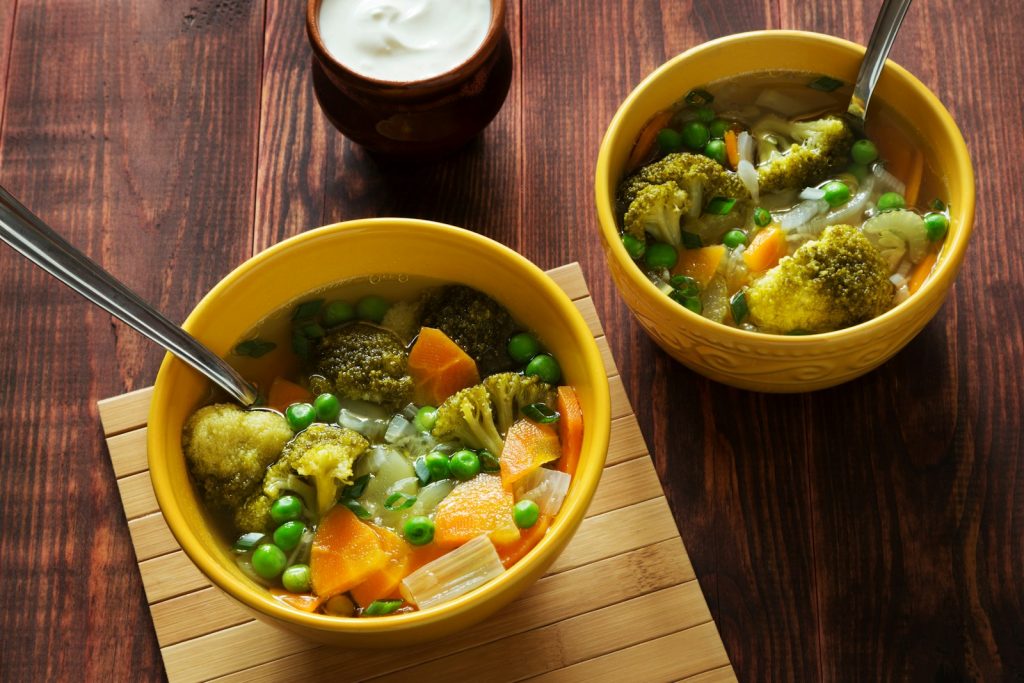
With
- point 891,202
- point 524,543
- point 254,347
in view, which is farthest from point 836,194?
point 254,347

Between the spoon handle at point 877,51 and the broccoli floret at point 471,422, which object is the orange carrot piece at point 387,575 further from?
the spoon handle at point 877,51

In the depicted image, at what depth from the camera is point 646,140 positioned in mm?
2172

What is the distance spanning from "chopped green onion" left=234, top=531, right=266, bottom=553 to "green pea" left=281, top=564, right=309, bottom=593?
0.24ft

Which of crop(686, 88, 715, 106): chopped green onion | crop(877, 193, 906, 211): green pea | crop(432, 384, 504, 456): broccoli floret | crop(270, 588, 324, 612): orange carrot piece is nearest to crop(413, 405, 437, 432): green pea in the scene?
crop(432, 384, 504, 456): broccoli floret

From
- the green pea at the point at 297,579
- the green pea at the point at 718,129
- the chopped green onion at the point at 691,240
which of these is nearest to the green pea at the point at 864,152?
the green pea at the point at 718,129

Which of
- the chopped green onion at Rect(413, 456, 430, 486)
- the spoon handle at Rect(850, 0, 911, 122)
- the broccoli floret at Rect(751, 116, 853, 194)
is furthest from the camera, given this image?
the broccoli floret at Rect(751, 116, 853, 194)

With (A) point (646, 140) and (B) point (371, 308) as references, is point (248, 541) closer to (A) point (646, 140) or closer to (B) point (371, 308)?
(B) point (371, 308)

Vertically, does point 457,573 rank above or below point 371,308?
below

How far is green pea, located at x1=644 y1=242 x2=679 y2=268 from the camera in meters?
2.06

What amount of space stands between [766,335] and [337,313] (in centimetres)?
74

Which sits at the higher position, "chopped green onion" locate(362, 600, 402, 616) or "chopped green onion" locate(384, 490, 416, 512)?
"chopped green onion" locate(384, 490, 416, 512)

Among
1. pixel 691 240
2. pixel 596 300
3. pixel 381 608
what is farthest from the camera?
pixel 596 300

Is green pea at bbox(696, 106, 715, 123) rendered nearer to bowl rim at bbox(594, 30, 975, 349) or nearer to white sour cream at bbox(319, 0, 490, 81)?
bowl rim at bbox(594, 30, 975, 349)

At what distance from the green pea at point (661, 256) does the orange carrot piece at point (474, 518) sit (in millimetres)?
513
